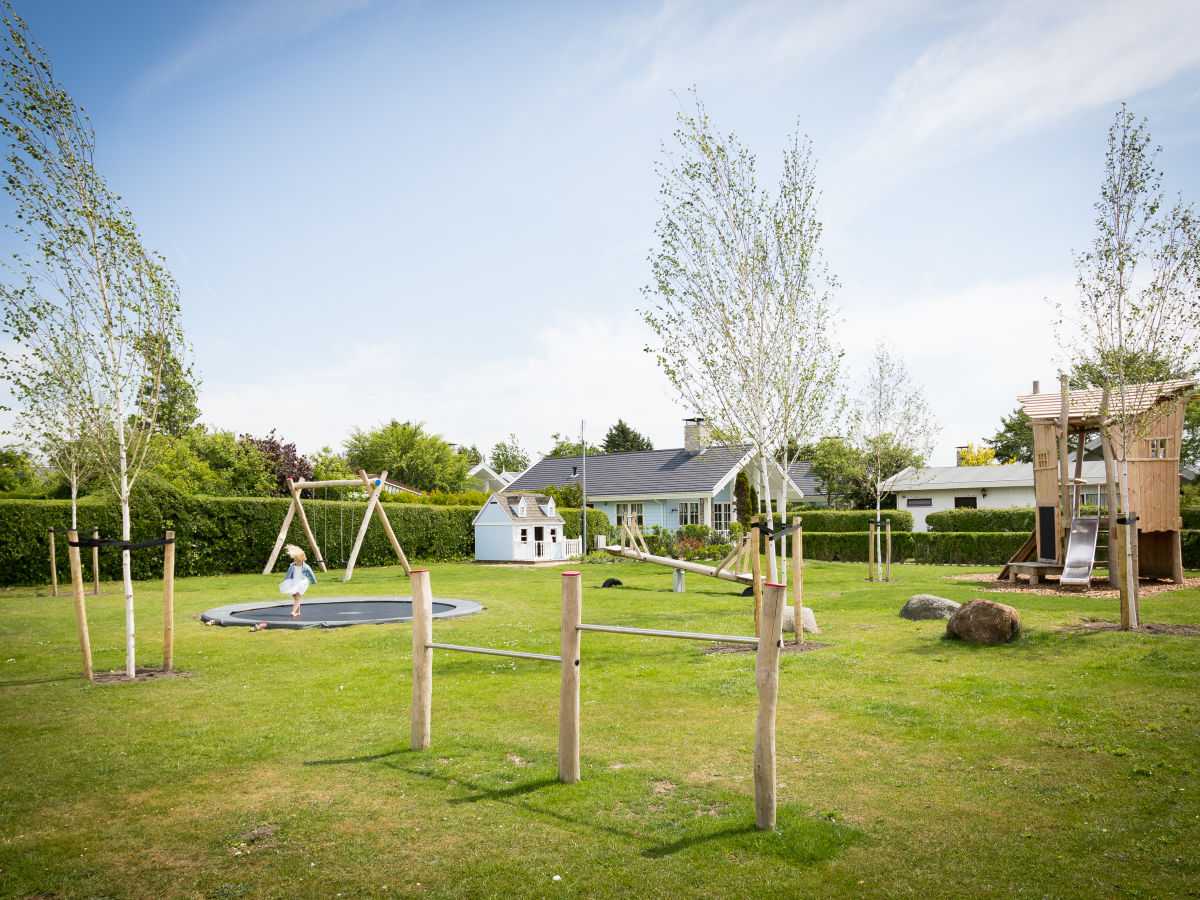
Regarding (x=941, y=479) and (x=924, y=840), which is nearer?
(x=924, y=840)

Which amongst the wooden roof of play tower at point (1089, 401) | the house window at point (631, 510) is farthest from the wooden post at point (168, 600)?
the house window at point (631, 510)

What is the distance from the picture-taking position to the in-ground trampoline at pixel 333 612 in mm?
12828

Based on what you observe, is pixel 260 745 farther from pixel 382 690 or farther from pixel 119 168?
pixel 119 168

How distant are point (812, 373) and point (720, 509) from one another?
26.8 meters

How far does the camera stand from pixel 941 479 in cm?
3916

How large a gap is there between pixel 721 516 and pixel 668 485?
3.25 m

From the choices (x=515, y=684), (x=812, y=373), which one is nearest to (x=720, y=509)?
(x=812, y=373)

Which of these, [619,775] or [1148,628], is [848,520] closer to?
[1148,628]

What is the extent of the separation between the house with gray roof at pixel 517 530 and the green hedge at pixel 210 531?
1.32 metres

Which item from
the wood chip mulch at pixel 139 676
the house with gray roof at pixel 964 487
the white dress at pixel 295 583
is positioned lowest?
the wood chip mulch at pixel 139 676

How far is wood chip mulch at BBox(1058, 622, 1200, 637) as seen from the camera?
9.55 m

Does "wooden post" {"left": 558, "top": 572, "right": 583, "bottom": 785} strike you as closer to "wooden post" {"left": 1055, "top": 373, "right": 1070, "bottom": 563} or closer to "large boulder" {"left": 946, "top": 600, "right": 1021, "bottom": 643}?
"large boulder" {"left": 946, "top": 600, "right": 1021, "bottom": 643}

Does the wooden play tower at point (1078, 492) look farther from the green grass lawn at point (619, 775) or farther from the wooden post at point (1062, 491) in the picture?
the green grass lawn at point (619, 775)

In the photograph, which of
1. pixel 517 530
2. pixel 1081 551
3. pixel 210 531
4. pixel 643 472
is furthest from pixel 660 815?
pixel 643 472
